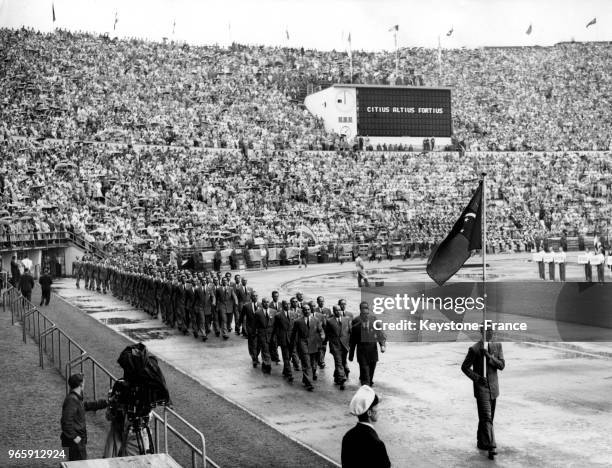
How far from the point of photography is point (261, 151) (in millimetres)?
52219

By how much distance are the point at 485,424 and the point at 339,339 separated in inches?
170

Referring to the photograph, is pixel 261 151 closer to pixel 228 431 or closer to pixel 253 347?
pixel 253 347

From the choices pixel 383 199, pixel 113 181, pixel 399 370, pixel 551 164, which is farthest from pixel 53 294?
pixel 551 164

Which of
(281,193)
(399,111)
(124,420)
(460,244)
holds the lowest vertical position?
(124,420)

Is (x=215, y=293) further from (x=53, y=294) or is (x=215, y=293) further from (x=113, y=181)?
(x=113, y=181)

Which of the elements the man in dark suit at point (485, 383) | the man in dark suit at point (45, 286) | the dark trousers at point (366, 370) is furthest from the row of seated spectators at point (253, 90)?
the man in dark suit at point (485, 383)

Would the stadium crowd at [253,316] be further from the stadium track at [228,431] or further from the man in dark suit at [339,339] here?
the stadium track at [228,431]

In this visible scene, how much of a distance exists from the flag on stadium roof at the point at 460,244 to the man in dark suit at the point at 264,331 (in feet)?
15.2

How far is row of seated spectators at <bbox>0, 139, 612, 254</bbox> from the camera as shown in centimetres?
3866

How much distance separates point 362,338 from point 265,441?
311 centimetres

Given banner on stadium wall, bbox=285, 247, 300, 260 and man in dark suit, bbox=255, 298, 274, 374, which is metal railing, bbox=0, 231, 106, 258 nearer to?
banner on stadium wall, bbox=285, 247, 300, 260

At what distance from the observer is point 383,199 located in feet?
165

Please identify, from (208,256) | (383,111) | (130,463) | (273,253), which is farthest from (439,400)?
(383,111)

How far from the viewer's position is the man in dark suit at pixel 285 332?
46.1 feet
